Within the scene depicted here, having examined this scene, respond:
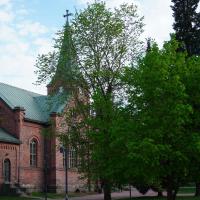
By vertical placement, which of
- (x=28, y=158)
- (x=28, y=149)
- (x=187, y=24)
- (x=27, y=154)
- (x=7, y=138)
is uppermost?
(x=187, y=24)

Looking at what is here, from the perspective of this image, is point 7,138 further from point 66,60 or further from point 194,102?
point 194,102

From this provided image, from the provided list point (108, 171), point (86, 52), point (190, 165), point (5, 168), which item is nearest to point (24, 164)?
point (5, 168)

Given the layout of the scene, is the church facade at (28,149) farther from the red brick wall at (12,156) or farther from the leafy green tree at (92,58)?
the leafy green tree at (92,58)

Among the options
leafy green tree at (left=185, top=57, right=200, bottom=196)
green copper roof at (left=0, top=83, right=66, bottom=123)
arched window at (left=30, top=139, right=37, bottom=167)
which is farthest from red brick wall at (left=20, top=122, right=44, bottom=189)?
leafy green tree at (left=185, top=57, right=200, bottom=196)

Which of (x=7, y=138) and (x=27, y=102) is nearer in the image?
(x=7, y=138)

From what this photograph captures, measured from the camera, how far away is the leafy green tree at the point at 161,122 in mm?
22578

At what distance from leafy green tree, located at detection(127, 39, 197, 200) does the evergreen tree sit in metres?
20.1

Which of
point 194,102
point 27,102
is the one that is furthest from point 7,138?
point 194,102

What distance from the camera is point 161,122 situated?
23.2 meters

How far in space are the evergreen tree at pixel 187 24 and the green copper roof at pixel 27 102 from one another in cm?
1522

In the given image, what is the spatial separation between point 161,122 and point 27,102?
35.3 meters

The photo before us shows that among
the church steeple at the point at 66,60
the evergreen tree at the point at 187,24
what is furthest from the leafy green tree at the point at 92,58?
the evergreen tree at the point at 187,24

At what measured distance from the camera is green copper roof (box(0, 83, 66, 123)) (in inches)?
2073

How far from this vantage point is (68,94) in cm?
3853
